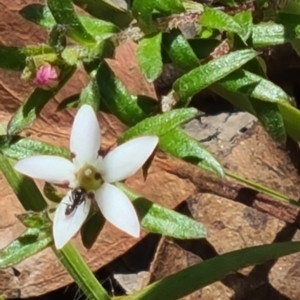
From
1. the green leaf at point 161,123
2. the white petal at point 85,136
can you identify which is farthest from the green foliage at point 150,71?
the white petal at point 85,136

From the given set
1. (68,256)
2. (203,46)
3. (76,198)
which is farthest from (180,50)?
(68,256)

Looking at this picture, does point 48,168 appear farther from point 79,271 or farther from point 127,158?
point 79,271

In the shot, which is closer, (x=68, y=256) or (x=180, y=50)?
(x=180, y=50)

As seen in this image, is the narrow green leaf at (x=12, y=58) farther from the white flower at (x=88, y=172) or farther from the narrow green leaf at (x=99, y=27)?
the white flower at (x=88, y=172)

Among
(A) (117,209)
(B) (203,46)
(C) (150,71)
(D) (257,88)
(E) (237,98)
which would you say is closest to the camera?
(A) (117,209)

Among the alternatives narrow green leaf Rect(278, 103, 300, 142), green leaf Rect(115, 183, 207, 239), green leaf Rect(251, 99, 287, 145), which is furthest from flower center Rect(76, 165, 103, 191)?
narrow green leaf Rect(278, 103, 300, 142)

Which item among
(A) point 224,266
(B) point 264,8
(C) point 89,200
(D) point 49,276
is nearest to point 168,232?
(C) point 89,200

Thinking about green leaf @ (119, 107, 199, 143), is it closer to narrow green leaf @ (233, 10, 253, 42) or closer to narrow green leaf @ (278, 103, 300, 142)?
narrow green leaf @ (233, 10, 253, 42)
